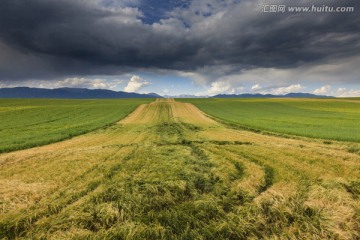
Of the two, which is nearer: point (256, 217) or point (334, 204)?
point (256, 217)

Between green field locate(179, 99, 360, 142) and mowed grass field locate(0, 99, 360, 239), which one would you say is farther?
green field locate(179, 99, 360, 142)

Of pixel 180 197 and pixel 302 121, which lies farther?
pixel 302 121

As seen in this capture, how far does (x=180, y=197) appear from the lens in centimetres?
804

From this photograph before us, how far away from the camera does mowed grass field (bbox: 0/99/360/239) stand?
6.04 metres

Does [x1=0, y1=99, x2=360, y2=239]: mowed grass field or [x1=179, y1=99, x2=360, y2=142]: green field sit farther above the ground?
[x1=0, y1=99, x2=360, y2=239]: mowed grass field

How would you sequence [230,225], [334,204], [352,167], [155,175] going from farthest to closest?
[352,167], [155,175], [334,204], [230,225]

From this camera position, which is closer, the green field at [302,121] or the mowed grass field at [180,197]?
the mowed grass field at [180,197]

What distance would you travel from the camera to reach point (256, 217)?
259 inches

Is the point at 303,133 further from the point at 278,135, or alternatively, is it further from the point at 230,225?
the point at 230,225

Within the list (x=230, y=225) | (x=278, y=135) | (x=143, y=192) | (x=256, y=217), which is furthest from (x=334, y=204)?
(x=278, y=135)

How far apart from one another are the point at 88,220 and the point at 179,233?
2627 mm

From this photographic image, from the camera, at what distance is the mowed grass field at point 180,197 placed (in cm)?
604

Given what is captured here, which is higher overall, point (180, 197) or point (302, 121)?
point (180, 197)

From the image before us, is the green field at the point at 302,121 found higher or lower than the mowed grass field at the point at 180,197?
lower
